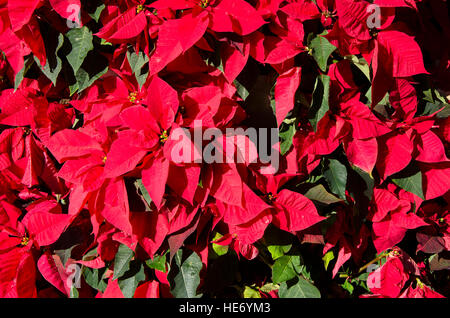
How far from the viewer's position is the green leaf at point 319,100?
78 centimetres

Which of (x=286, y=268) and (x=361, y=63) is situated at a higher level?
(x=361, y=63)

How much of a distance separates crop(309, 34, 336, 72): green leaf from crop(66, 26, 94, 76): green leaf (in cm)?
46

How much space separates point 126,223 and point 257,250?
307 millimetres

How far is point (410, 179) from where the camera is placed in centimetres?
86

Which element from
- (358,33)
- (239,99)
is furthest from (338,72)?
(239,99)

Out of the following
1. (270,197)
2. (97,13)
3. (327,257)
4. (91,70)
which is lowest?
(327,257)

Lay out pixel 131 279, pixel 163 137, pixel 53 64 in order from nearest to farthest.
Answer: pixel 163 137
pixel 53 64
pixel 131 279

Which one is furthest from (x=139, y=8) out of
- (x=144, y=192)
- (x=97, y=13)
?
(x=144, y=192)

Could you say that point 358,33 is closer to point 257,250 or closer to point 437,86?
point 437,86

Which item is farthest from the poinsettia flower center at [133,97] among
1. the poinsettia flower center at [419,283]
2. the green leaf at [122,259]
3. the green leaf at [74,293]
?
the poinsettia flower center at [419,283]

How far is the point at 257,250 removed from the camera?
0.91 m

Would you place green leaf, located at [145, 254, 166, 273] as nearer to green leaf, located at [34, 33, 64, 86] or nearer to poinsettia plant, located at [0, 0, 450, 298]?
poinsettia plant, located at [0, 0, 450, 298]

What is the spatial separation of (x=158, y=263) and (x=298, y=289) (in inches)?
13.7

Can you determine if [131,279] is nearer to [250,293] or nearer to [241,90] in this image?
[250,293]
